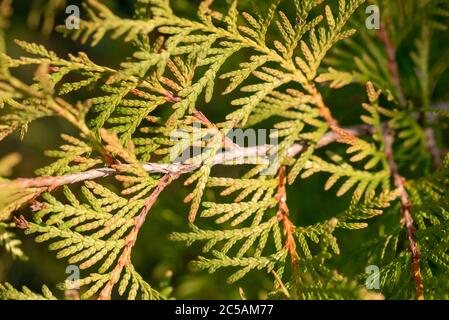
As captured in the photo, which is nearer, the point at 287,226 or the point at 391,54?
the point at 287,226

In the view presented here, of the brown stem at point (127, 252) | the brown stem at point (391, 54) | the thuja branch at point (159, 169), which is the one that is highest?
the brown stem at point (391, 54)

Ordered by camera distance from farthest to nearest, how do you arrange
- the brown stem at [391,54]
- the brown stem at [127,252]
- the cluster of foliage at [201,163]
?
the brown stem at [391,54] → the brown stem at [127,252] → the cluster of foliage at [201,163]

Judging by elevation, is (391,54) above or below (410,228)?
above

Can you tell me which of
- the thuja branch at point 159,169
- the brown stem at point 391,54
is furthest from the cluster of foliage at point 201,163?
the brown stem at point 391,54

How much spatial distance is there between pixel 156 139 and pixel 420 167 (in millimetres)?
1383

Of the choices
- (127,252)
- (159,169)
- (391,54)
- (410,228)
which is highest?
(391,54)

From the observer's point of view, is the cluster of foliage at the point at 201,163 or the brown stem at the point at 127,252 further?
the brown stem at the point at 127,252

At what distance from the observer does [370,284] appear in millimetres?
1524

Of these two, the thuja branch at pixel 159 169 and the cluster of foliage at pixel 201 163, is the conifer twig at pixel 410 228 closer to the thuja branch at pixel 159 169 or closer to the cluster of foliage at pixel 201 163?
the cluster of foliage at pixel 201 163

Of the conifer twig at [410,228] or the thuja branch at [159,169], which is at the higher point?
the thuja branch at [159,169]

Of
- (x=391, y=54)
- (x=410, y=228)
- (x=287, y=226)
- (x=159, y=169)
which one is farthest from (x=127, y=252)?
(x=391, y=54)

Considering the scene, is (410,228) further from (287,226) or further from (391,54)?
(391,54)
